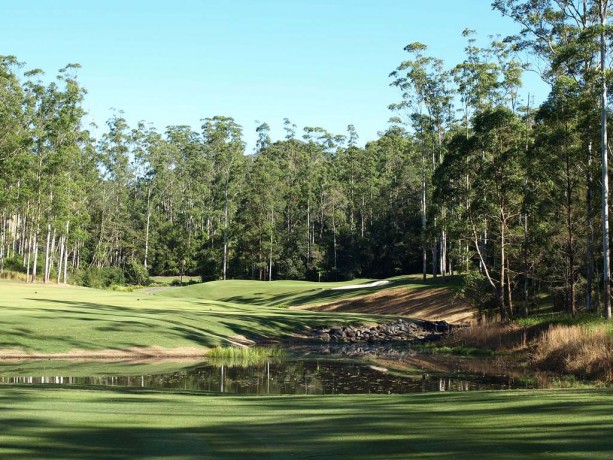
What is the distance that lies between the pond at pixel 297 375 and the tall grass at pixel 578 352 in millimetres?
A: 1053

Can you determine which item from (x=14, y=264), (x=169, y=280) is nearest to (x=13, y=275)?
(x=14, y=264)

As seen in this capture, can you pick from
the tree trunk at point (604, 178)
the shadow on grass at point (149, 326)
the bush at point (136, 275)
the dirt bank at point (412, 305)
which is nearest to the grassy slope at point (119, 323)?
the shadow on grass at point (149, 326)

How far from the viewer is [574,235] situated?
35.1 m

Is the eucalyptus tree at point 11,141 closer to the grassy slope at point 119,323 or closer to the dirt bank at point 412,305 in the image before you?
the grassy slope at point 119,323

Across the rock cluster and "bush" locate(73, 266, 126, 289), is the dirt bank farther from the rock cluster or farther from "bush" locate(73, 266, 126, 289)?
"bush" locate(73, 266, 126, 289)

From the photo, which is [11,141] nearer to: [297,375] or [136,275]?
[136,275]

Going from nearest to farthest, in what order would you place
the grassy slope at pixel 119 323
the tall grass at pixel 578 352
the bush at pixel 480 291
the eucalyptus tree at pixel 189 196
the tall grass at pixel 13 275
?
the tall grass at pixel 578 352, the grassy slope at pixel 119 323, the bush at pixel 480 291, the tall grass at pixel 13 275, the eucalyptus tree at pixel 189 196

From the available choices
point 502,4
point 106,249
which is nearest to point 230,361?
point 502,4

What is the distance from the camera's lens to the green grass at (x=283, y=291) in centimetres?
6125

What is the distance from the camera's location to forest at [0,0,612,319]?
3356 cm

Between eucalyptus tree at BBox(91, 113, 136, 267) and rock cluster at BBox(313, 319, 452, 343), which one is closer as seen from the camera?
rock cluster at BBox(313, 319, 452, 343)

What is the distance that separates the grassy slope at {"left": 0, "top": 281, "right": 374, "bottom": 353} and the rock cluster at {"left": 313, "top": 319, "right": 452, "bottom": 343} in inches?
77.6

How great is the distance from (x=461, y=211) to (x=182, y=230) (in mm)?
74289

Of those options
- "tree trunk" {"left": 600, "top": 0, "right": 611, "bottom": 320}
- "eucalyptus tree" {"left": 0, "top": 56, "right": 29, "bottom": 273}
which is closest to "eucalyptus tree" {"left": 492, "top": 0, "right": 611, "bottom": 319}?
"tree trunk" {"left": 600, "top": 0, "right": 611, "bottom": 320}
